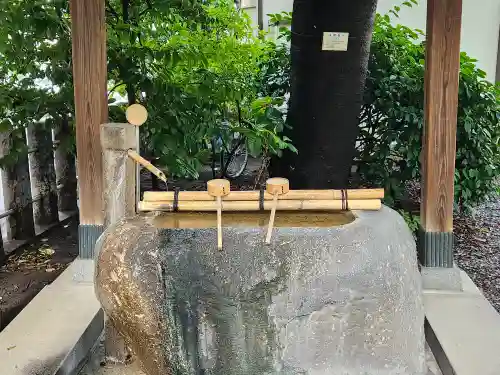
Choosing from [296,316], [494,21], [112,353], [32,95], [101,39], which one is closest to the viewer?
[296,316]

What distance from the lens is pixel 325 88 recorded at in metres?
4.09

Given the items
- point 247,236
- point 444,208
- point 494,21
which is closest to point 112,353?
point 247,236

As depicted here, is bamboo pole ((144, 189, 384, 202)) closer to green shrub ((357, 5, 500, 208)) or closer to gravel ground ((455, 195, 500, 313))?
gravel ground ((455, 195, 500, 313))

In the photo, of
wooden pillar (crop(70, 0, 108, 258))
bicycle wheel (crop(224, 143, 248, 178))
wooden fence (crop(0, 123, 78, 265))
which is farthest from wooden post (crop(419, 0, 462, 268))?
wooden fence (crop(0, 123, 78, 265))

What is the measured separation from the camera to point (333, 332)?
214 centimetres

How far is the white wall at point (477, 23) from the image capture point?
26.5 feet

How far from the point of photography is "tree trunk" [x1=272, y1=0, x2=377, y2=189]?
3.96 m

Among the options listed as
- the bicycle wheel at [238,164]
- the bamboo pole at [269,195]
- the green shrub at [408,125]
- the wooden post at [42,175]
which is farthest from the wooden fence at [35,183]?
the green shrub at [408,125]

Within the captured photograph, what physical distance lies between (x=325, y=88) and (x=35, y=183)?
265cm

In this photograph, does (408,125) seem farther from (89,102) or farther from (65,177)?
(65,177)

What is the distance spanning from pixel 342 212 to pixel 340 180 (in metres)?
1.91

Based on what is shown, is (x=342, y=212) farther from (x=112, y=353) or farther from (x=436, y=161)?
(x=112, y=353)

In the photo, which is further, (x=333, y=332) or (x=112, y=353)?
(x=112, y=353)

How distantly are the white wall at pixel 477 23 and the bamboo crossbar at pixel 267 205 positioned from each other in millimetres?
6427
